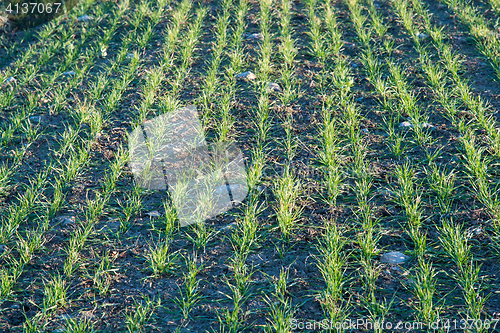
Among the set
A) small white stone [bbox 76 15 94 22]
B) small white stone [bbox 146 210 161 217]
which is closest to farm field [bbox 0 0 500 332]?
small white stone [bbox 146 210 161 217]

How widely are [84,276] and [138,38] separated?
4.19 metres

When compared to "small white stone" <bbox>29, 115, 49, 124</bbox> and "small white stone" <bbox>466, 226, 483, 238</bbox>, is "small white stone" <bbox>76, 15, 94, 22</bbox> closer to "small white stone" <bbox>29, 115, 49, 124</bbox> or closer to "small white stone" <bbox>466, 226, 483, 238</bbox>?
"small white stone" <bbox>29, 115, 49, 124</bbox>

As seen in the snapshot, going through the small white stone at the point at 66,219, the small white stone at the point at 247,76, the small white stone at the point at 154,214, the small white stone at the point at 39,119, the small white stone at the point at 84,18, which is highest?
the small white stone at the point at 247,76

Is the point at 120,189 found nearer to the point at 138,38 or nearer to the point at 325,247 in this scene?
the point at 325,247

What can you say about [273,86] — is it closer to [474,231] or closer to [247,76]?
[247,76]

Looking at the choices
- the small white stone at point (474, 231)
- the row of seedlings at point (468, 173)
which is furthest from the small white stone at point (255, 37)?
the small white stone at point (474, 231)

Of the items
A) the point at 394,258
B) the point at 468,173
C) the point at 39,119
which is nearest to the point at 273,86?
the point at 468,173

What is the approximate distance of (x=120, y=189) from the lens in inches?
141

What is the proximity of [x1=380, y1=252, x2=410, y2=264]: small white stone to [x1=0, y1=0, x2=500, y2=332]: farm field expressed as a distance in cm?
1

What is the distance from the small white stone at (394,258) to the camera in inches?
112

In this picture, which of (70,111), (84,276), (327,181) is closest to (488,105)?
(327,181)

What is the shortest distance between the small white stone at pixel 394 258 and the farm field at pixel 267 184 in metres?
0.01

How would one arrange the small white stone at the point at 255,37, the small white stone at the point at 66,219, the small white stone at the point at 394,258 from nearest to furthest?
1. the small white stone at the point at 394,258
2. the small white stone at the point at 66,219
3. the small white stone at the point at 255,37

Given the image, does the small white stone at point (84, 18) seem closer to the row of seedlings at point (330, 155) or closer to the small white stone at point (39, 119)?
the small white stone at point (39, 119)
